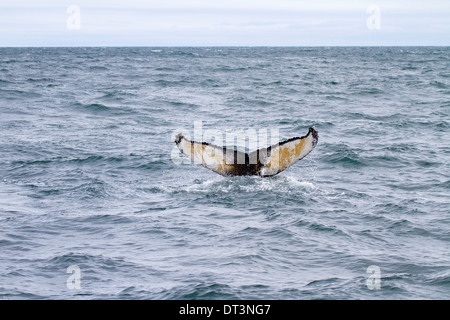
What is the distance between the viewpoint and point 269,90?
4347cm

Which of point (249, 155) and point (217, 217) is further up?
point (249, 155)

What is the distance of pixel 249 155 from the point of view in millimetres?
13289

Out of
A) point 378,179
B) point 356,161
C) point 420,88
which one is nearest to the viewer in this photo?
point 378,179

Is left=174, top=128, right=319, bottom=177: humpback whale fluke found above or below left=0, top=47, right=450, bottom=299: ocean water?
above

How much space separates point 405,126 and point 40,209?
17508 millimetres

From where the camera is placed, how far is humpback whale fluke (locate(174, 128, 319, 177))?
12.8 m

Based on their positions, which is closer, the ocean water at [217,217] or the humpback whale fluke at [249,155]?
the ocean water at [217,217]

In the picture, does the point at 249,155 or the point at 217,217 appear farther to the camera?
the point at 249,155

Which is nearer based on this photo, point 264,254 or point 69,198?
point 264,254

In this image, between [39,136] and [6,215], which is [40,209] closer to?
[6,215]

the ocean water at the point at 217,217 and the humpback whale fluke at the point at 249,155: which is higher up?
the humpback whale fluke at the point at 249,155

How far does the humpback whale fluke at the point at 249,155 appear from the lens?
12789 mm

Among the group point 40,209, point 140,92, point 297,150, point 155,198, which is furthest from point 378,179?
point 140,92
